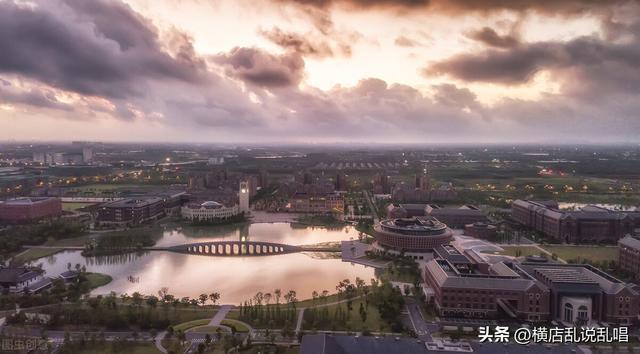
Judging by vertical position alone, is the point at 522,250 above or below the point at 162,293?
above

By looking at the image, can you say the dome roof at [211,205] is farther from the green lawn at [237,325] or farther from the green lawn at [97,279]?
the green lawn at [237,325]

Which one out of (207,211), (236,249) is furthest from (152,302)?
(207,211)

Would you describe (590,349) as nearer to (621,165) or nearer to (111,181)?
(111,181)

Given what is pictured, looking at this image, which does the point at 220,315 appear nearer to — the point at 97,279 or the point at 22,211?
the point at 97,279

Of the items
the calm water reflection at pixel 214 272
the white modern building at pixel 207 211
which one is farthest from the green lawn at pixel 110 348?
the white modern building at pixel 207 211

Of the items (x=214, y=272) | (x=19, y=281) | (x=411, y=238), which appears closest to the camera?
(x=19, y=281)

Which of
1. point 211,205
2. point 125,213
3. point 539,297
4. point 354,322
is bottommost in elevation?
point 354,322
